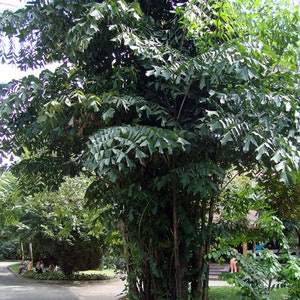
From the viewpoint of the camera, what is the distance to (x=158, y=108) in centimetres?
493

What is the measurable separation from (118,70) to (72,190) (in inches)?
323

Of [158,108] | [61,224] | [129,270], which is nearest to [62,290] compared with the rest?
[61,224]

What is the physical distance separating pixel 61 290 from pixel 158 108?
1178cm

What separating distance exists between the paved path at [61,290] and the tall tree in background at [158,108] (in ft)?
20.6

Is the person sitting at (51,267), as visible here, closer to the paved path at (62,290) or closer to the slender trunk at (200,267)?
the paved path at (62,290)

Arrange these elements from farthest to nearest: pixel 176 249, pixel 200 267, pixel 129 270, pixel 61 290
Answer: pixel 61 290
pixel 129 270
pixel 200 267
pixel 176 249

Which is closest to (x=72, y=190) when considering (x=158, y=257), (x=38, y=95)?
(x=158, y=257)

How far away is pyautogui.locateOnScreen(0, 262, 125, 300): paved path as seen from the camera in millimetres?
12711

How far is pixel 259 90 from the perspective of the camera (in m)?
4.23

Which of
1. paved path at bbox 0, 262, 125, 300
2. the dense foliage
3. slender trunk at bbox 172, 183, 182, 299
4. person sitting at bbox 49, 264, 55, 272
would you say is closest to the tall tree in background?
slender trunk at bbox 172, 183, 182, 299

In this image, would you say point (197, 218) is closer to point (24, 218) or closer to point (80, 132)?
point (80, 132)

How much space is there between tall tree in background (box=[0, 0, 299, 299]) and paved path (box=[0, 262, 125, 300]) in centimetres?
626

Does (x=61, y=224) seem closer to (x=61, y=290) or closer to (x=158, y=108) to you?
(x=61, y=290)

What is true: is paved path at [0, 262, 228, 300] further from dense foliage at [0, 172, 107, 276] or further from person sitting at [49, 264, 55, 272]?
person sitting at [49, 264, 55, 272]
